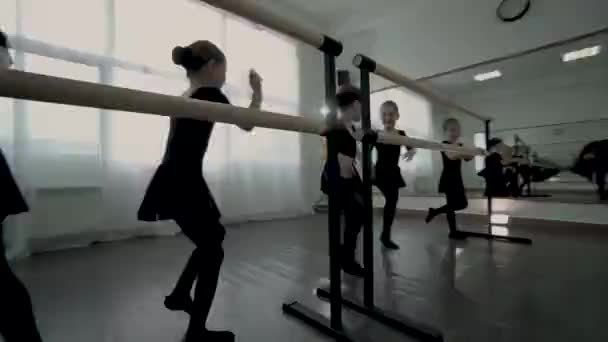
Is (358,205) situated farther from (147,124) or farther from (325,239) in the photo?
(147,124)

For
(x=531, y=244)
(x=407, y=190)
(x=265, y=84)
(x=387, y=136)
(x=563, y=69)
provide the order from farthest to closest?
1. (x=407, y=190)
2. (x=265, y=84)
3. (x=563, y=69)
4. (x=531, y=244)
5. (x=387, y=136)

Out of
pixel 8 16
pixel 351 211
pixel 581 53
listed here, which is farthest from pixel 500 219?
pixel 8 16

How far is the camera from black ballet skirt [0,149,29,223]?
55 cm

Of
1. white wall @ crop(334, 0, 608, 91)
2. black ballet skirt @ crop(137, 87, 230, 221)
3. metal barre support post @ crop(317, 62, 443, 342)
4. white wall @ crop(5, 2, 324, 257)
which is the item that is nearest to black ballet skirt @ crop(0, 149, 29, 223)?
black ballet skirt @ crop(137, 87, 230, 221)

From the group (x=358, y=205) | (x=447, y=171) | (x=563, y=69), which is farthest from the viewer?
(x=563, y=69)

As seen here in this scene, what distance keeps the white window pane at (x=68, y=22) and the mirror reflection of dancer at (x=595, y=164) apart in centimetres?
387

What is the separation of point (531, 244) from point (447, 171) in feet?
2.11

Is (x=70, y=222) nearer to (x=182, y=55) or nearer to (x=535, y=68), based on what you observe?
(x=182, y=55)

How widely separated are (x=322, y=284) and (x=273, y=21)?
94 cm

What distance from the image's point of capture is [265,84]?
321 cm

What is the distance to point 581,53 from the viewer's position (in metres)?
Result: 2.60

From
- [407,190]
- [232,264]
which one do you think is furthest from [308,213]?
[232,264]

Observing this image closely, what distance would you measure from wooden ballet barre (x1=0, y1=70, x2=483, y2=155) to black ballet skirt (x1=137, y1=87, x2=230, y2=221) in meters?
0.17

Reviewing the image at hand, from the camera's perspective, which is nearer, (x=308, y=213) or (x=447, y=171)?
(x=447, y=171)
